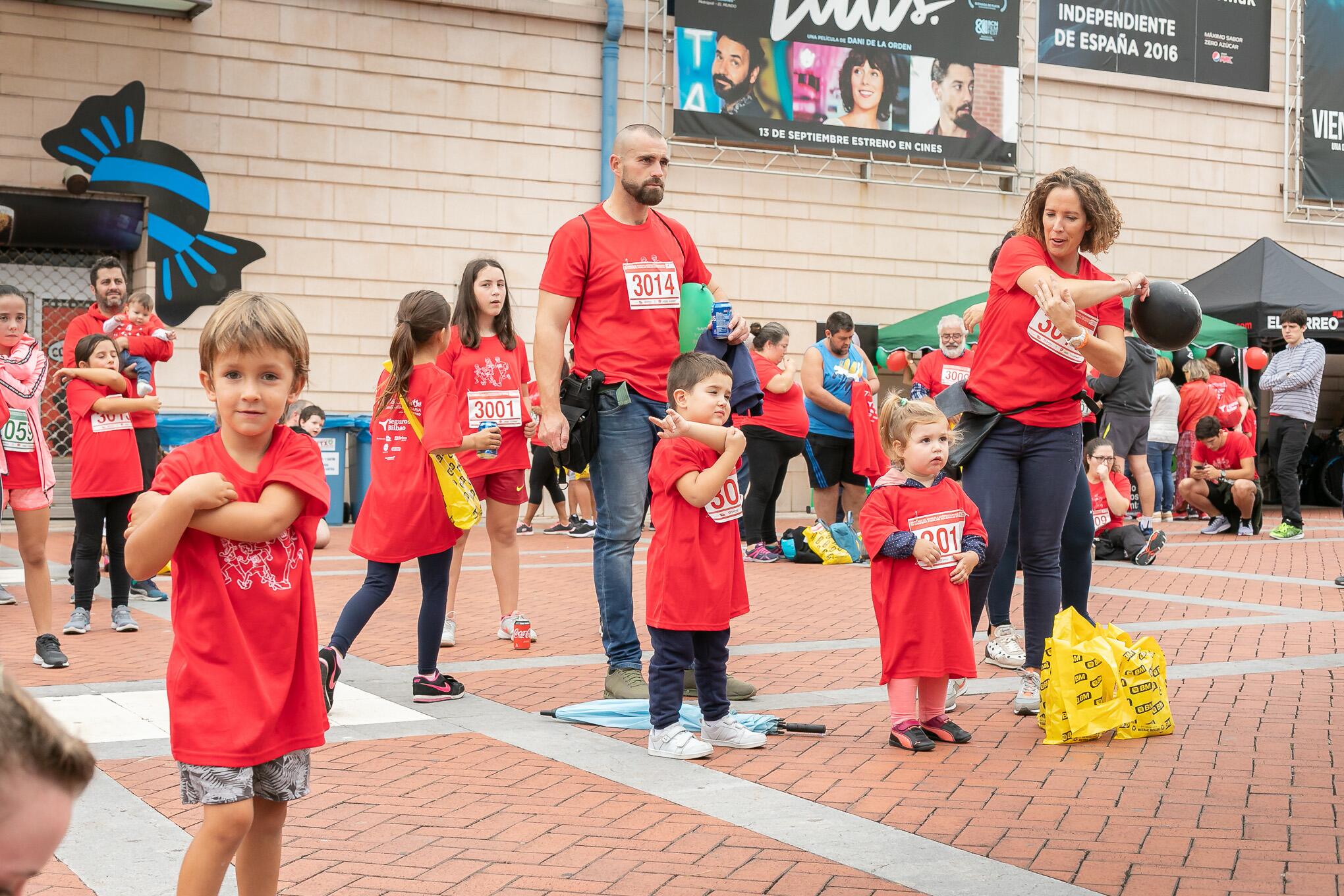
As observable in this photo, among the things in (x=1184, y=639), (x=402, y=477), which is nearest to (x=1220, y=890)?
(x=402, y=477)

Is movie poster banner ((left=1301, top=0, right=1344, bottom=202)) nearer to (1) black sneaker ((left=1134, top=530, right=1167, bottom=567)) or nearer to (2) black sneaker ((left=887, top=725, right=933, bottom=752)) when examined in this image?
(1) black sneaker ((left=1134, top=530, right=1167, bottom=567))

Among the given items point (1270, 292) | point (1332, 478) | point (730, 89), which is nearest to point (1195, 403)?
point (1270, 292)

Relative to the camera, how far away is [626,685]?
575cm

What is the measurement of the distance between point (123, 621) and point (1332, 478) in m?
16.6

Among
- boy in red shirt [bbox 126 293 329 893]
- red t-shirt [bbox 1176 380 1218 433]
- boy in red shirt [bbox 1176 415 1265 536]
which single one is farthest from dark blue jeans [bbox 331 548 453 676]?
red t-shirt [bbox 1176 380 1218 433]

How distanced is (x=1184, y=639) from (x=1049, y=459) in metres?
2.43

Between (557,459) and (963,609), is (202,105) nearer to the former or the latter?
(557,459)

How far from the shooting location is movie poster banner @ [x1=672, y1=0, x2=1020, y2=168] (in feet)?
56.4

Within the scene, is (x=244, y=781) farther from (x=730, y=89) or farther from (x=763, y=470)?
(x=730, y=89)

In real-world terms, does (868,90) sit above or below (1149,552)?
above

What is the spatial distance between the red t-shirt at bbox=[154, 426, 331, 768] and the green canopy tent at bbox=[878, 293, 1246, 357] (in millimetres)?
14176

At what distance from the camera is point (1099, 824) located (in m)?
4.06

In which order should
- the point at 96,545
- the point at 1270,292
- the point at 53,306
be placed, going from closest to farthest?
the point at 96,545 → the point at 53,306 → the point at 1270,292

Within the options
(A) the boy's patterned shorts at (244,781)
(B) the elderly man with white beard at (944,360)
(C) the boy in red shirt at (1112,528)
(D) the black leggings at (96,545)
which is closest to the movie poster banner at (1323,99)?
(B) the elderly man with white beard at (944,360)
